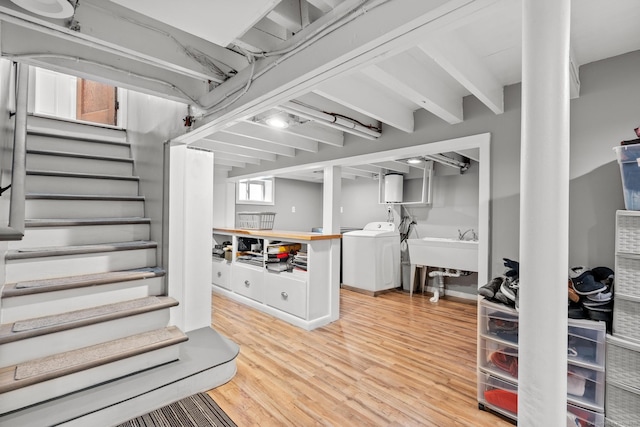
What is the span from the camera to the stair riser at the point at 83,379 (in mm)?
1639

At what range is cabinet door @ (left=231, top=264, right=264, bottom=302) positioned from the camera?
3895 millimetres

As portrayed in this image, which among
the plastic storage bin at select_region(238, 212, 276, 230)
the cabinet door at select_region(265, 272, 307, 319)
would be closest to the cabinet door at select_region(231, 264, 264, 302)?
the cabinet door at select_region(265, 272, 307, 319)

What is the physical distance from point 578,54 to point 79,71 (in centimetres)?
293

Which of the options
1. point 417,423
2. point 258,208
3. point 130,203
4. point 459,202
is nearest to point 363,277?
point 459,202

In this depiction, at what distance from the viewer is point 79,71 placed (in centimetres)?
172

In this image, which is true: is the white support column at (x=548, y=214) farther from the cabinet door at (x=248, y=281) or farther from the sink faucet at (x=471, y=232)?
the sink faucet at (x=471, y=232)

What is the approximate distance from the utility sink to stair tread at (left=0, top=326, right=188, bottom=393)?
3500 millimetres

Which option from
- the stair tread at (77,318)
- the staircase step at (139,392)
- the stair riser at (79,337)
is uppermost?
the stair tread at (77,318)

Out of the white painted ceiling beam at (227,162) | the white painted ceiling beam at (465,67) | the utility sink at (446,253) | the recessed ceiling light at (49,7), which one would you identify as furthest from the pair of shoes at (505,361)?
the white painted ceiling beam at (227,162)

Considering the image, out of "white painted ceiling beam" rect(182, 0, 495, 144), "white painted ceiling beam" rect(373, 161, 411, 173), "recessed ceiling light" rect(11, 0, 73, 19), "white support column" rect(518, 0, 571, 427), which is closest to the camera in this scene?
"white support column" rect(518, 0, 571, 427)

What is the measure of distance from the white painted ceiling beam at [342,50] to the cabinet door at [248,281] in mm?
2429

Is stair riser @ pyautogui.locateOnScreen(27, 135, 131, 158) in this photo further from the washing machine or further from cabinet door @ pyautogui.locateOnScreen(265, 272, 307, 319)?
the washing machine

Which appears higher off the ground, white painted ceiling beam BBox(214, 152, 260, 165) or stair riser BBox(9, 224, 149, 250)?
white painted ceiling beam BBox(214, 152, 260, 165)

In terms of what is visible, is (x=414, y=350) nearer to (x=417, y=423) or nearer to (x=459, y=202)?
(x=417, y=423)
